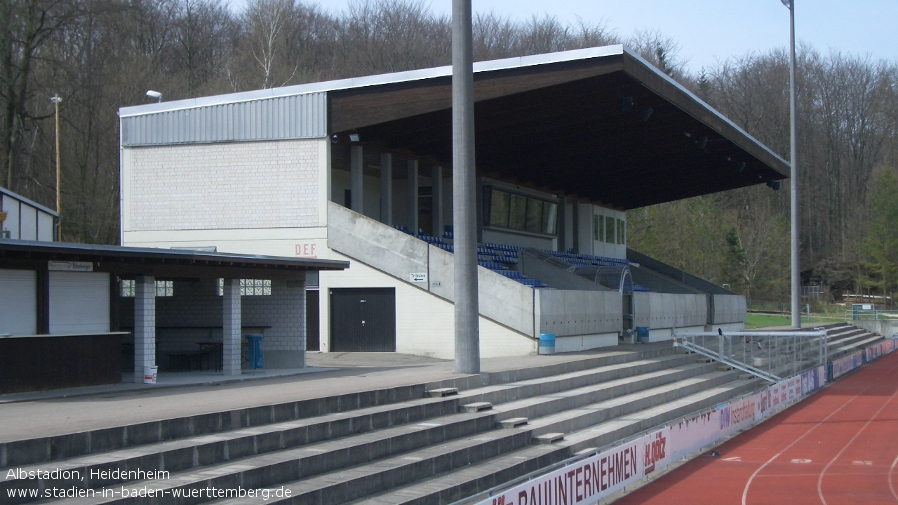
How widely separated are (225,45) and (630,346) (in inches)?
1494

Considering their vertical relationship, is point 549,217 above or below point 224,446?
above

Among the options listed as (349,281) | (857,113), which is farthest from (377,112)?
(857,113)

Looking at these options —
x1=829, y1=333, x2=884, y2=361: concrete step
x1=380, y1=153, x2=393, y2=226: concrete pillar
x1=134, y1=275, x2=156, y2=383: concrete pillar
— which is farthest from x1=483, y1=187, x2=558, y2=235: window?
x1=134, y1=275, x2=156, y2=383: concrete pillar

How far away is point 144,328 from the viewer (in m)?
16.2

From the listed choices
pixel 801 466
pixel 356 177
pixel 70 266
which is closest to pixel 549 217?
pixel 356 177

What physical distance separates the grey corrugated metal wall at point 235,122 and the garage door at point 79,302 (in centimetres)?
1141

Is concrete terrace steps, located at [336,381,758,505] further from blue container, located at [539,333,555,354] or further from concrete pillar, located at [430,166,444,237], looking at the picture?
concrete pillar, located at [430,166,444,237]

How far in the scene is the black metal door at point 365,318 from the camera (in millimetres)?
24875

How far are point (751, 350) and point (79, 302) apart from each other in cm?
1942

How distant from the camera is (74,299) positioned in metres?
14.7

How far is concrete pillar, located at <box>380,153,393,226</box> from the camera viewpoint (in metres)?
29.1

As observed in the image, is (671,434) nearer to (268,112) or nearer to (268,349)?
(268,349)

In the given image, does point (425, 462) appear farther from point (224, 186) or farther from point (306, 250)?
point (224, 186)

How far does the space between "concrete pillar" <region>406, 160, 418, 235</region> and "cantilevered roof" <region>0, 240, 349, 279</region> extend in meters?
11.5
